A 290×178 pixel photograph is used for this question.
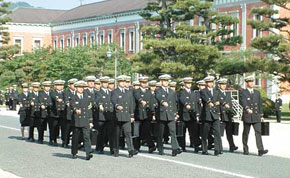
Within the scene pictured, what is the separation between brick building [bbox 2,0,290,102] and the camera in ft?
171

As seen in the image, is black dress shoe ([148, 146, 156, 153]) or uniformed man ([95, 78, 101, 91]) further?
uniformed man ([95, 78, 101, 91])

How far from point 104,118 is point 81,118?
231 centimetres

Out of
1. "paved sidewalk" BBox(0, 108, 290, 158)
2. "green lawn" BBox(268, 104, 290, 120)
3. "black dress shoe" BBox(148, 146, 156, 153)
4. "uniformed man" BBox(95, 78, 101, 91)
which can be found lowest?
"green lawn" BBox(268, 104, 290, 120)

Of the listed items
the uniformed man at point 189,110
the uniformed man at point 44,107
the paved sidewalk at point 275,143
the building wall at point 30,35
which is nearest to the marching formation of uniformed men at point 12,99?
the paved sidewalk at point 275,143

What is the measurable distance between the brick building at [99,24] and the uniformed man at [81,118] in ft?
114

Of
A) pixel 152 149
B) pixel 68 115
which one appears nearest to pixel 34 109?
pixel 68 115

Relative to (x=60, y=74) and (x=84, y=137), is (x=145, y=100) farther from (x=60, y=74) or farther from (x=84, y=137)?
(x=60, y=74)

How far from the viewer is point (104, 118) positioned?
664 inches

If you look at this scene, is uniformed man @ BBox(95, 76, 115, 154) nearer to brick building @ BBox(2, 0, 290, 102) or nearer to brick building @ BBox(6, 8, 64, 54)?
brick building @ BBox(2, 0, 290, 102)

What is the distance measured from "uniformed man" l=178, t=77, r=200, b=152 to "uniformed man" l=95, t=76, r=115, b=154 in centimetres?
186

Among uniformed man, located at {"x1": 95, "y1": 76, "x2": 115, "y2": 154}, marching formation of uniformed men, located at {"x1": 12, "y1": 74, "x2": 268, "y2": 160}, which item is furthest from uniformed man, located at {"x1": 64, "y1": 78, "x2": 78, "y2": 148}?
uniformed man, located at {"x1": 95, "y1": 76, "x2": 115, "y2": 154}

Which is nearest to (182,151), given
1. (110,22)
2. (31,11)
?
(110,22)

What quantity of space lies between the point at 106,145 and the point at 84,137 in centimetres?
313

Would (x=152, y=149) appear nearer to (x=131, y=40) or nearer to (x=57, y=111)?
(x=57, y=111)
